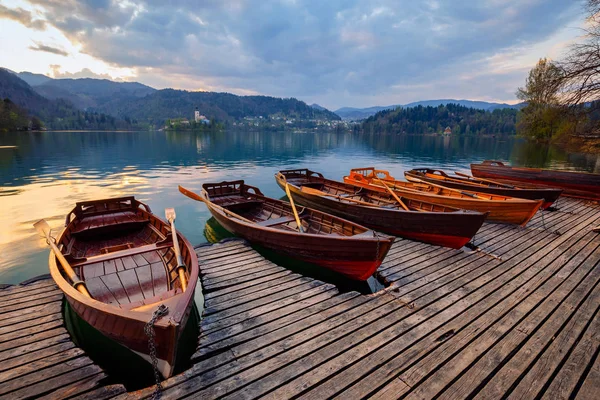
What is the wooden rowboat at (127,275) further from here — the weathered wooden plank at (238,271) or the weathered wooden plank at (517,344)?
the weathered wooden plank at (517,344)

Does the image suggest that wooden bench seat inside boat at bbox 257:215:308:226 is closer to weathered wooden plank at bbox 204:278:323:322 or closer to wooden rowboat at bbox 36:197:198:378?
weathered wooden plank at bbox 204:278:323:322

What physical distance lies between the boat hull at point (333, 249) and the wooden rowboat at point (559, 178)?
14561mm

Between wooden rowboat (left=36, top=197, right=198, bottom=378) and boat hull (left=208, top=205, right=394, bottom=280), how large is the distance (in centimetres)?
252

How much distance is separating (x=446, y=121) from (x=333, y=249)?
633 feet

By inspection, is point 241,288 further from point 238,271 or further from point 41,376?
point 41,376

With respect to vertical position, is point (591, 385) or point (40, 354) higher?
point (591, 385)

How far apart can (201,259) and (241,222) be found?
1625mm

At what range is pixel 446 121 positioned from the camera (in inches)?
6708

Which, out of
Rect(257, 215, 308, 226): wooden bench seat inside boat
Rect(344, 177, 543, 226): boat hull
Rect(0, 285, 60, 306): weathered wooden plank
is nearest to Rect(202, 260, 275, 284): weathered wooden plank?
Rect(257, 215, 308, 226): wooden bench seat inside boat

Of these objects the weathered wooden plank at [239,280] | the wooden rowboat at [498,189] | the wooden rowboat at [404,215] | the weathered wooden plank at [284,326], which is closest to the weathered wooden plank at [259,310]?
the weathered wooden plank at [284,326]

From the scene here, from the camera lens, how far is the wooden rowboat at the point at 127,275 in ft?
13.0

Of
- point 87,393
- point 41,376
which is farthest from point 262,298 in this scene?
point 41,376

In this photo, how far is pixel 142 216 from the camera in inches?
383

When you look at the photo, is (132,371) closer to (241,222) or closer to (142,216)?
(241,222)
